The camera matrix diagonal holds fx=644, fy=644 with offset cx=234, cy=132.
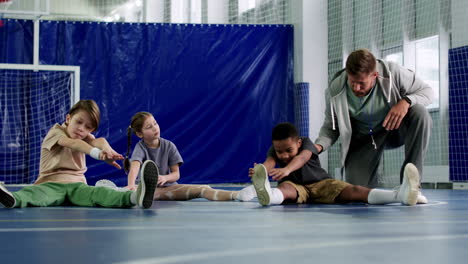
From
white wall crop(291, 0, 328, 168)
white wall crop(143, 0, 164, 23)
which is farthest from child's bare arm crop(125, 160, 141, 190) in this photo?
white wall crop(143, 0, 164, 23)

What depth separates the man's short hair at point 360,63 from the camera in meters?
3.21

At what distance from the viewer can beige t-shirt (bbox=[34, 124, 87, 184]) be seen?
10.4 feet

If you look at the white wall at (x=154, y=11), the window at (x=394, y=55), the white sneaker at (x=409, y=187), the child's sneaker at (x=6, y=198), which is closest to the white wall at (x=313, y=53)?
the window at (x=394, y=55)

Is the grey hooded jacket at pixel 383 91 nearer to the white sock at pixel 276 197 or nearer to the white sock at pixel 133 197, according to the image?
the white sock at pixel 276 197

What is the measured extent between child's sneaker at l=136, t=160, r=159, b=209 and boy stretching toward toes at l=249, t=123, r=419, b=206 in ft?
1.77

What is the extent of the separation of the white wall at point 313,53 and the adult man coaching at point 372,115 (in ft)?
14.0

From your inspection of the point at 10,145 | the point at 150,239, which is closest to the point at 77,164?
the point at 150,239

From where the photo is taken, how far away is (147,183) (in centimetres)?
262

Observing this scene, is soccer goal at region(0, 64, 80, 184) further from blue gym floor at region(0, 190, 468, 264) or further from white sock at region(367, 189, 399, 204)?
blue gym floor at region(0, 190, 468, 264)

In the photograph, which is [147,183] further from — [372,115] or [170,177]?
[372,115]

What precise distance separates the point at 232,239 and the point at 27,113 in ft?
20.8

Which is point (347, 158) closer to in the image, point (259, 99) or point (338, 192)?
point (338, 192)

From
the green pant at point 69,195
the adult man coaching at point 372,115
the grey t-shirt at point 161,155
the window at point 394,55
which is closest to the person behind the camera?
the green pant at point 69,195

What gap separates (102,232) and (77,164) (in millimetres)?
1653
